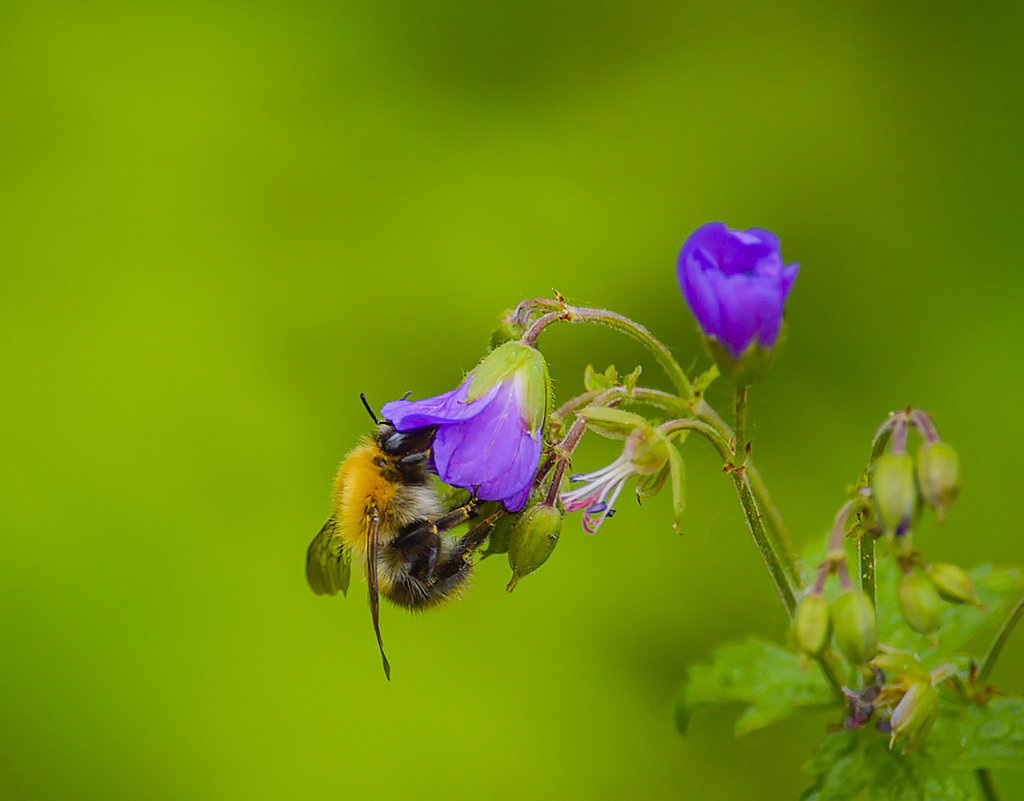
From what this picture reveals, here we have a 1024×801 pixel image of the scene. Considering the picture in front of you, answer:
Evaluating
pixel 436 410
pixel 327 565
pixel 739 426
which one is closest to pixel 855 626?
pixel 739 426

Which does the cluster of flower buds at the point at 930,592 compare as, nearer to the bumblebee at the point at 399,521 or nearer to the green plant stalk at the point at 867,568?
the green plant stalk at the point at 867,568

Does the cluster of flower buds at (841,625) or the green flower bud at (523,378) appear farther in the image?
the green flower bud at (523,378)

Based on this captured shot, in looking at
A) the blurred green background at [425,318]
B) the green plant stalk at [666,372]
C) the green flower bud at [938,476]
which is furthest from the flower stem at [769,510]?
the blurred green background at [425,318]

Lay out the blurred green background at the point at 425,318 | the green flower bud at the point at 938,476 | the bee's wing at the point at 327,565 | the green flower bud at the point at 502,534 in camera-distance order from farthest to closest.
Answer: the blurred green background at the point at 425,318
the bee's wing at the point at 327,565
the green flower bud at the point at 502,534
the green flower bud at the point at 938,476

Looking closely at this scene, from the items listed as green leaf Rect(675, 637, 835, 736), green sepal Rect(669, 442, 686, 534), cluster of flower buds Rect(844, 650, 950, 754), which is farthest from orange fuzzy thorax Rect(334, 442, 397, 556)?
cluster of flower buds Rect(844, 650, 950, 754)

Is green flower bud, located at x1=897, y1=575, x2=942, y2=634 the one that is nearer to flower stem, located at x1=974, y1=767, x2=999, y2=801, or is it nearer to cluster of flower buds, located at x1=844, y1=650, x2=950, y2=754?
cluster of flower buds, located at x1=844, y1=650, x2=950, y2=754

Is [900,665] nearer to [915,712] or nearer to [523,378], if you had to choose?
[915,712]

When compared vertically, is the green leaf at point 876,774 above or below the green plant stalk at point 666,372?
below
